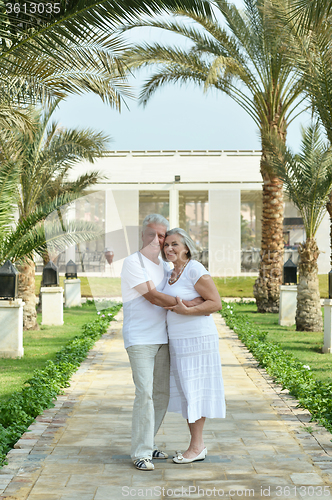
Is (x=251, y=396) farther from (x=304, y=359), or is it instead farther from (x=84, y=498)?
(x=84, y=498)

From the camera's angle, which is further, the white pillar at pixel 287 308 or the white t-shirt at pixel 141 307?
the white pillar at pixel 287 308

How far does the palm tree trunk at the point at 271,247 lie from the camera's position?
14297mm

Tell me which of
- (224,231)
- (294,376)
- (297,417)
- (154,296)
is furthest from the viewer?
(224,231)

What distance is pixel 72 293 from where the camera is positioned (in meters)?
16.3

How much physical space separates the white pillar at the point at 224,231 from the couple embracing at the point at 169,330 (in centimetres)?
2428

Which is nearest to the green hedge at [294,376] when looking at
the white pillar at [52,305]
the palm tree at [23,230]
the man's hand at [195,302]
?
the man's hand at [195,302]

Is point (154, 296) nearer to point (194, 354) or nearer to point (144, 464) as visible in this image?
point (194, 354)

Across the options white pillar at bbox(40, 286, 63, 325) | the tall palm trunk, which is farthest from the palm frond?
white pillar at bbox(40, 286, 63, 325)

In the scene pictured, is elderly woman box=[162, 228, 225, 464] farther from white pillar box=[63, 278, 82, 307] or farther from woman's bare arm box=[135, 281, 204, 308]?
white pillar box=[63, 278, 82, 307]

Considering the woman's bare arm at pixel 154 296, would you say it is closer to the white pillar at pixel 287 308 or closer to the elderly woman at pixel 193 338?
the elderly woman at pixel 193 338

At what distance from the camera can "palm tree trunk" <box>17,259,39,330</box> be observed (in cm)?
1161

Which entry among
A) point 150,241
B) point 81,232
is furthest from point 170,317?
point 81,232

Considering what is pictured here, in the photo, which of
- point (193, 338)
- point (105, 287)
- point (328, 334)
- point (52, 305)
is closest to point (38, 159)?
point (52, 305)

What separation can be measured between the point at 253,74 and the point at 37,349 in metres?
8.15
